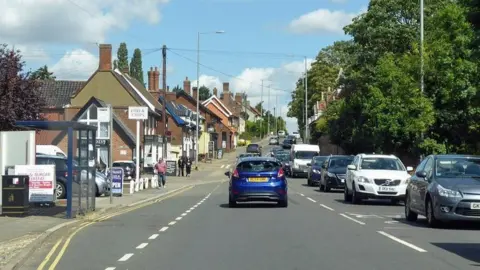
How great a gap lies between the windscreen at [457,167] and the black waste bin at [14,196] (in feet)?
34.2

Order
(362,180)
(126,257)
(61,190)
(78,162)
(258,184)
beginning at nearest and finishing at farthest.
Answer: (126,257) < (78,162) < (258,184) < (362,180) < (61,190)

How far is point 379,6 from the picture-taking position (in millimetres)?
53688

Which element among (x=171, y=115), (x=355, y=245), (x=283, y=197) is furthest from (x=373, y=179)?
(x=171, y=115)

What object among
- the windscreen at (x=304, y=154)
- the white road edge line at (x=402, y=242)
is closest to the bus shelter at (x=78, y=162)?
the white road edge line at (x=402, y=242)

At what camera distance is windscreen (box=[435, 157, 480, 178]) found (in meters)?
18.0

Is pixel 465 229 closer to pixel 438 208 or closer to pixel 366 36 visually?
pixel 438 208

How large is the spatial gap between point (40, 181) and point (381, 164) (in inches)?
470

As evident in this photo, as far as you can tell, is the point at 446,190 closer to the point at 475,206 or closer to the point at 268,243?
the point at 475,206

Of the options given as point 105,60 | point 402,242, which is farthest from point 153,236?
point 105,60

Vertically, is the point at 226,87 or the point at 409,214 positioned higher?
the point at 226,87

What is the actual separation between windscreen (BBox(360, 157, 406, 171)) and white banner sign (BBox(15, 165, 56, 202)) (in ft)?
35.9

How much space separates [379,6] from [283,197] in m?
31.7

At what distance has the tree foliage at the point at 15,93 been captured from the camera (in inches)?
1383

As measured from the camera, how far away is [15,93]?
36062 mm
